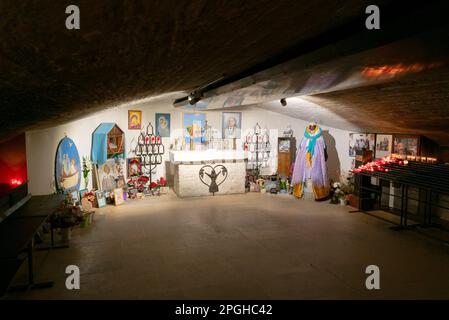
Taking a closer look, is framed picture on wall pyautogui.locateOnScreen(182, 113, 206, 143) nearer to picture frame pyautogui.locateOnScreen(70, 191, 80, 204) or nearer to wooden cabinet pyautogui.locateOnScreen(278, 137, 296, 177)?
wooden cabinet pyautogui.locateOnScreen(278, 137, 296, 177)

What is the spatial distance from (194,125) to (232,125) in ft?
3.94

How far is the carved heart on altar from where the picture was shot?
9.27m

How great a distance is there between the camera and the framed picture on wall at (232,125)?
401 inches

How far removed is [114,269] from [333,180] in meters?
7.42

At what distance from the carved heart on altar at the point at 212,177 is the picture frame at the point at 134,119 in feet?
7.06

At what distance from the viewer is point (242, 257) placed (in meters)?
4.91

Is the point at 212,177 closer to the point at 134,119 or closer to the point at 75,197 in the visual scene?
the point at 134,119

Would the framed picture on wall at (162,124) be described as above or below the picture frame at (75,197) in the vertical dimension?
above

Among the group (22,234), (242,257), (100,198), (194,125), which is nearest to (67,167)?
(100,198)

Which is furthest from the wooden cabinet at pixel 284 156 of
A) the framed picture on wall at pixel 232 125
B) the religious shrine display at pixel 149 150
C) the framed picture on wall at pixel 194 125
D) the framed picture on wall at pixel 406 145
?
the religious shrine display at pixel 149 150

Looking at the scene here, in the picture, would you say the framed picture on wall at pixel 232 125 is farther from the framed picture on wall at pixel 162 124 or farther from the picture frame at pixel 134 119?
the picture frame at pixel 134 119

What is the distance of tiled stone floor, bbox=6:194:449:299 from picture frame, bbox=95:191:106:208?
0.67 meters

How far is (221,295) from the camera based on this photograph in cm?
382

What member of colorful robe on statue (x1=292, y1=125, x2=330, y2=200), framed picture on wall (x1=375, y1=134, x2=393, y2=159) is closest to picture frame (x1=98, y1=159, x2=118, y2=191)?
colorful robe on statue (x1=292, y1=125, x2=330, y2=200)
